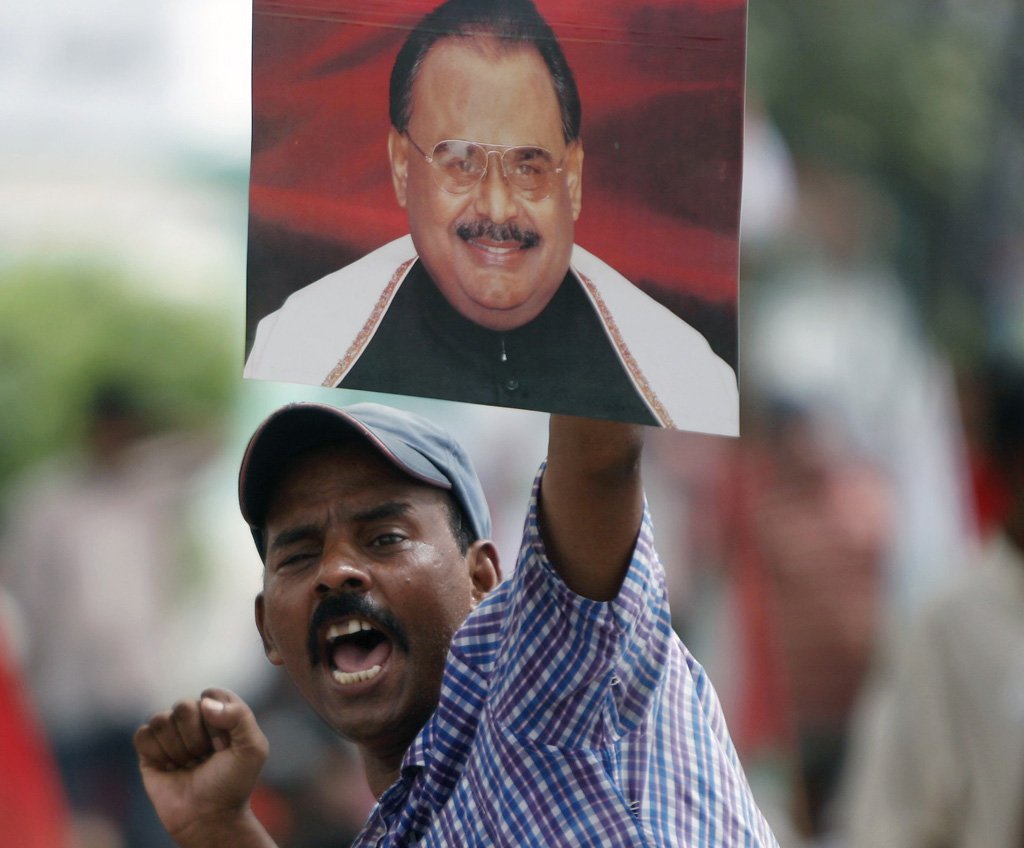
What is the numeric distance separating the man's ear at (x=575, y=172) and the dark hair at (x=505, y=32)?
0.03ft

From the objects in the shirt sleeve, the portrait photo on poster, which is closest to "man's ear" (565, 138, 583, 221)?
the portrait photo on poster

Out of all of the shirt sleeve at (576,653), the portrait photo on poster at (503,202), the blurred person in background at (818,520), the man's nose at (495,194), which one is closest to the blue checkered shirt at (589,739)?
the shirt sleeve at (576,653)

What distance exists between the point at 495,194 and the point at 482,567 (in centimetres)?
76

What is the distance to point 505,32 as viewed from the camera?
6.08 ft

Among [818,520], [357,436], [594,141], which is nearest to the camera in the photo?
[594,141]

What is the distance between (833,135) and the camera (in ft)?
49.6

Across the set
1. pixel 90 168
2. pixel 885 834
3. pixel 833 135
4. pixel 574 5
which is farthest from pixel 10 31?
pixel 833 135

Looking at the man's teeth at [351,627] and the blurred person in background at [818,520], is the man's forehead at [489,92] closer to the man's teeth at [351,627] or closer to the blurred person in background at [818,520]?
the man's teeth at [351,627]

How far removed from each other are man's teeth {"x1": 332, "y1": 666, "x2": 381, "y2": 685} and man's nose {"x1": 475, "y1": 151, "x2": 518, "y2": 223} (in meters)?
0.66

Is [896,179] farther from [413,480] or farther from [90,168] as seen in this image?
[413,480]

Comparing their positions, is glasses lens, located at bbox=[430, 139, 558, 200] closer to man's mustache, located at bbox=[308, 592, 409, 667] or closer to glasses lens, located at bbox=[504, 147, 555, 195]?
glasses lens, located at bbox=[504, 147, 555, 195]

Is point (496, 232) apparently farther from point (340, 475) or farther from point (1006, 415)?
point (1006, 415)

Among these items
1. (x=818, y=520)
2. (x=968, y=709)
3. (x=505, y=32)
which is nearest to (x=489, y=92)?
(x=505, y=32)

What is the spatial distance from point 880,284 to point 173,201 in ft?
12.1
